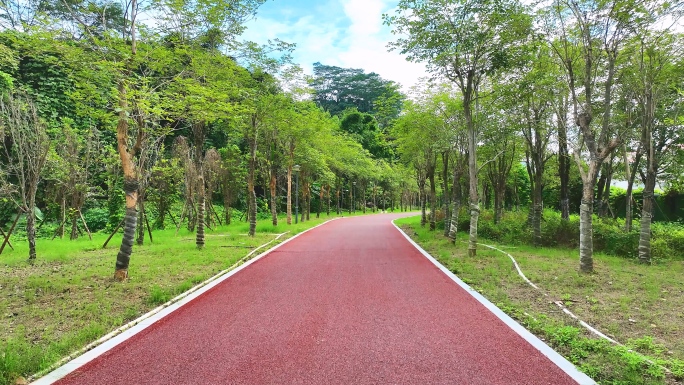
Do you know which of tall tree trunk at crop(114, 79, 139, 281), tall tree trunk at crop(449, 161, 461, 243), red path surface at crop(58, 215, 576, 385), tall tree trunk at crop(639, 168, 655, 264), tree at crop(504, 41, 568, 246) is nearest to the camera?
red path surface at crop(58, 215, 576, 385)

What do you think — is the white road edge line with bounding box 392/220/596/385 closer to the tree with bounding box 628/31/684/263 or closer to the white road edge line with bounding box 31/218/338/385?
the white road edge line with bounding box 31/218/338/385

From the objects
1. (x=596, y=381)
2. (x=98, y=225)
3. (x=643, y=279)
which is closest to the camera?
(x=596, y=381)

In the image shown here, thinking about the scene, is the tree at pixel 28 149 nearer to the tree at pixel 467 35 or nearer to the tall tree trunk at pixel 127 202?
the tall tree trunk at pixel 127 202

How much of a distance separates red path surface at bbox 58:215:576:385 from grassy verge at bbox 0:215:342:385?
21.2 inches

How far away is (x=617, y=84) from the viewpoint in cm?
1123

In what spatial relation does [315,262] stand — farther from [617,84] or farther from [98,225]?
[98,225]

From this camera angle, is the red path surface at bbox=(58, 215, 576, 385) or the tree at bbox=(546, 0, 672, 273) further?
the tree at bbox=(546, 0, 672, 273)

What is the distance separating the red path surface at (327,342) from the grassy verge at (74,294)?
54 cm

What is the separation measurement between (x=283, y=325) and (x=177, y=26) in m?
6.72

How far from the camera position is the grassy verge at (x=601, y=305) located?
11.7ft

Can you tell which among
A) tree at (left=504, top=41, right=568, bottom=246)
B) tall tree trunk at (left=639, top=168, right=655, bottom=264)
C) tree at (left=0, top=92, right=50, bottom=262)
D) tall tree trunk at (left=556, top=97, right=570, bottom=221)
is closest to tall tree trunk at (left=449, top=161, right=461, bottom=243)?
tree at (left=504, top=41, right=568, bottom=246)

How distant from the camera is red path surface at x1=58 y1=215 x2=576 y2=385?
338 cm

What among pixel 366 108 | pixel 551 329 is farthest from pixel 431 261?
pixel 366 108

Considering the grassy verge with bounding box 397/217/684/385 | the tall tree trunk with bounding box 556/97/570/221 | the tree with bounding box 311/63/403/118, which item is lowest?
the grassy verge with bounding box 397/217/684/385
